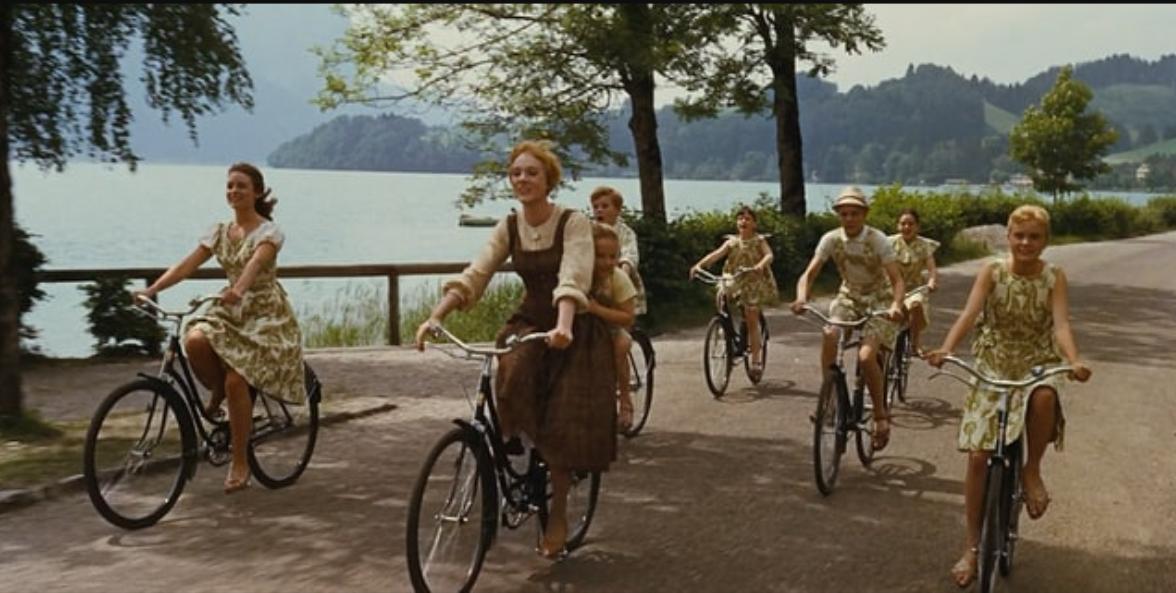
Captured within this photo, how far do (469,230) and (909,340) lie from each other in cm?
2768

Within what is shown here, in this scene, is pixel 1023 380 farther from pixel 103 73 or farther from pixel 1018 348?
pixel 103 73

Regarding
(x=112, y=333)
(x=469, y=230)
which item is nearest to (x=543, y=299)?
(x=112, y=333)

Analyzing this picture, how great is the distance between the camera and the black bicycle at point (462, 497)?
4465 millimetres

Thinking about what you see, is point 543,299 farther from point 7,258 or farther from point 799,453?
point 7,258

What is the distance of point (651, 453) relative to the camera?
7887 millimetres

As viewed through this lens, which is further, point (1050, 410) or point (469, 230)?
→ point (469, 230)

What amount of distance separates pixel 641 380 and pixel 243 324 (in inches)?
134

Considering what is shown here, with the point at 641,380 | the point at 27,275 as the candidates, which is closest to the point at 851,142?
the point at 27,275

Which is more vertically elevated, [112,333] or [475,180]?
[475,180]

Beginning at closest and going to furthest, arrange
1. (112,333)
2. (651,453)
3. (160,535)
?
(160,535), (651,453), (112,333)

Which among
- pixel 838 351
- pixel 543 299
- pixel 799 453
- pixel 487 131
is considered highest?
pixel 487 131

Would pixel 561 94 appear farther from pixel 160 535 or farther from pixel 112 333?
pixel 160 535


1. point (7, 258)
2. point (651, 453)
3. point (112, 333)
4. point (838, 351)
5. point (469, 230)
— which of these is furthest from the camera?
point (469, 230)

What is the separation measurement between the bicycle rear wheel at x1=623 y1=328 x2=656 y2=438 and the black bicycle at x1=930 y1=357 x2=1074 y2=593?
377cm
